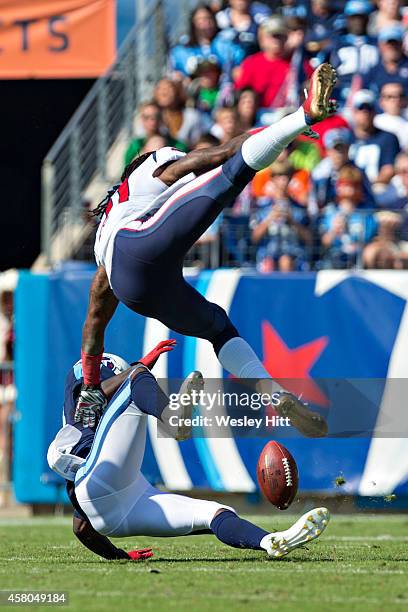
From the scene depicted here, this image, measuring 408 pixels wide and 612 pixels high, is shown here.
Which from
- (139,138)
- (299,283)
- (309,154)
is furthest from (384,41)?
(299,283)

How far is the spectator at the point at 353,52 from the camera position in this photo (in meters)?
11.9

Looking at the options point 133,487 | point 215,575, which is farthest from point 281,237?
point 215,575

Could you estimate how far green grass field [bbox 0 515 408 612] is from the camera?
4707 mm


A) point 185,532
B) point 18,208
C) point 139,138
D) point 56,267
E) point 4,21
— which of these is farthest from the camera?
point 18,208

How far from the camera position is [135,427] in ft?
19.8

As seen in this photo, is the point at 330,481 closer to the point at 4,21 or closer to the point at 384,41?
the point at 384,41

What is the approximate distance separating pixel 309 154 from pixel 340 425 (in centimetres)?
310

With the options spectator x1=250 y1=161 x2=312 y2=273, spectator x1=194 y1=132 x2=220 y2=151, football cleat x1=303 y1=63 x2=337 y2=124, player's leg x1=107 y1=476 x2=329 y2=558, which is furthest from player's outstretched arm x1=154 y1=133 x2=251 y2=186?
spectator x1=194 y1=132 x2=220 y2=151

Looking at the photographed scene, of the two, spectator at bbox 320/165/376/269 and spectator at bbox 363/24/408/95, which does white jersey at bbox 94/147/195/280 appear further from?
spectator at bbox 363/24/408/95

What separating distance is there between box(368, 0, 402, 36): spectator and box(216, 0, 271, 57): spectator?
1.11 meters

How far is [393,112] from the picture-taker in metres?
11.4

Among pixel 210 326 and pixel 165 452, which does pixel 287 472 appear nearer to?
pixel 210 326

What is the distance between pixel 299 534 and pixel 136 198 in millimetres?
1796

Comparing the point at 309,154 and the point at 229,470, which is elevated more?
the point at 309,154
